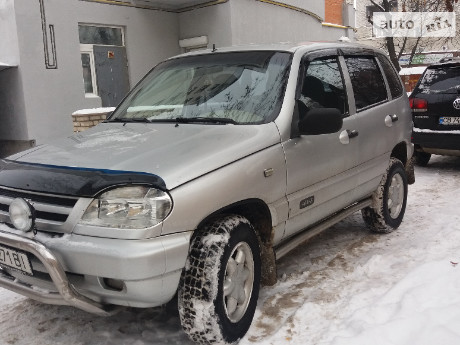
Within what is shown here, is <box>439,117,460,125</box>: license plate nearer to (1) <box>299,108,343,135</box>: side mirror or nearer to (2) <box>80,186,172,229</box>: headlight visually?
(1) <box>299,108,343,135</box>: side mirror

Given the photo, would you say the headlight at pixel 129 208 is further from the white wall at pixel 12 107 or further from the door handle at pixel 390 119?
the white wall at pixel 12 107

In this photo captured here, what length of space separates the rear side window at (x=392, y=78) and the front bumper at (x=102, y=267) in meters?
3.32

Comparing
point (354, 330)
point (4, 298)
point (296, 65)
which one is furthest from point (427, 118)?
point (4, 298)

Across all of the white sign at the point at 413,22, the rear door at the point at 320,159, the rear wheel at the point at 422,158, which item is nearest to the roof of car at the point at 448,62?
the rear wheel at the point at 422,158

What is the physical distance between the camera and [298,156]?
11.4 feet

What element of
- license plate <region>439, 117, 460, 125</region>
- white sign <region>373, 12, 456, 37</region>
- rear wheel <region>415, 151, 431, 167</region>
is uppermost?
white sign <region>373, 12, 456, 37</region>

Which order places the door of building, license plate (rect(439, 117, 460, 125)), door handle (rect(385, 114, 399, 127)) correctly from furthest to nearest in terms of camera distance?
the door of building
license plate (rect(439, 117, 460, 125))
door handle (rect(385, 114, 399, 127))

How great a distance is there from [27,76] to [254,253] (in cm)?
894

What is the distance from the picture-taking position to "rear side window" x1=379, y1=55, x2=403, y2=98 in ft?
16.8

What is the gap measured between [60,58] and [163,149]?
30.1 ft

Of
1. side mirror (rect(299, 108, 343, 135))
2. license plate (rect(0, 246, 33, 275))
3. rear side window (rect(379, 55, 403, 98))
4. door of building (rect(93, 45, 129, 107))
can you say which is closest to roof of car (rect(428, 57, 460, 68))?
rear side window (rect(379, 55, 403, 98))

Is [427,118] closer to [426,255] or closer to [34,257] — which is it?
[426,255]

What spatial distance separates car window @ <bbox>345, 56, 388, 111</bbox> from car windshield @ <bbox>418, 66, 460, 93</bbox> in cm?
302

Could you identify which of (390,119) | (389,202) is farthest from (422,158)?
(390,119)
